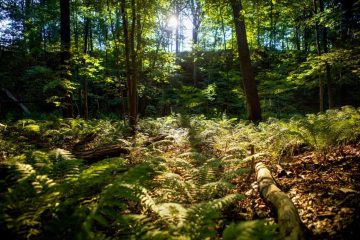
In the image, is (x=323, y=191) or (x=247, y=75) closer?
(x=323, y=191)

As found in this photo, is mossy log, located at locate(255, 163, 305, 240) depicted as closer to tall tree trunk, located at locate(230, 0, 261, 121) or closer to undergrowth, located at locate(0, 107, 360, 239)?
undergrowth, located at locate(0, 107, 360, 239)

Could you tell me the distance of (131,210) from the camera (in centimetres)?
334

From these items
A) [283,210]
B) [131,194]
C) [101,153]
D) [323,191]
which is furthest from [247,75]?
[131,194]

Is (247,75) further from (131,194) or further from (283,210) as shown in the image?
(131,194)

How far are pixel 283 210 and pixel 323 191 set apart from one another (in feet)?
3.09

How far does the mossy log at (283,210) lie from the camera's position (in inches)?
86.8

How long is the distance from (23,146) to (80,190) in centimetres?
431

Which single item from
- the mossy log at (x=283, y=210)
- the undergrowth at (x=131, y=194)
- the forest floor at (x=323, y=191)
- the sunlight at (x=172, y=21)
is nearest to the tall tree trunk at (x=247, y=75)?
the undergrowth at (x=131, y=194)

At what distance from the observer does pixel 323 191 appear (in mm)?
3125

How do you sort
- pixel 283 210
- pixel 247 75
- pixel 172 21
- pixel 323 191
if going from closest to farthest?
pixel 283 210 < pixel 323 191 < pixel 247 75 < pixel 172 21

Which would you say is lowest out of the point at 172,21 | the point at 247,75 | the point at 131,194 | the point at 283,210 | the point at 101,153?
the point at 283,210

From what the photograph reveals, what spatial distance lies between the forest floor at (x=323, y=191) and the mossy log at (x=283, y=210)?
0.51 feet

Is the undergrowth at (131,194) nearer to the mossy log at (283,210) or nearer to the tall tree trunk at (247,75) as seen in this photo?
the mossy log at (283,210)

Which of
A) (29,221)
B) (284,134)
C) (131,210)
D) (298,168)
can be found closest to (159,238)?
(29,221)
